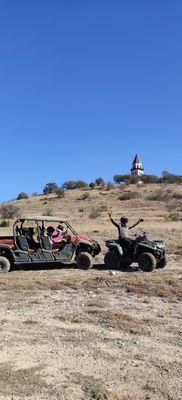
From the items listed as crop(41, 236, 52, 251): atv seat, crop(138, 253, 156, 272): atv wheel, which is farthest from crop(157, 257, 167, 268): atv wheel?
crop(41, 236, 52, 251): atv seat

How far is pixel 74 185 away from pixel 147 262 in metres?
45.7

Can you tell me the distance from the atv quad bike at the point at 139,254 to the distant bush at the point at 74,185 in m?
43.6

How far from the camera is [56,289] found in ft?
38.5

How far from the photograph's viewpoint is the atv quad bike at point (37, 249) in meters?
14.3

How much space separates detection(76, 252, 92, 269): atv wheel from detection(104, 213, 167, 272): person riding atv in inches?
19.9

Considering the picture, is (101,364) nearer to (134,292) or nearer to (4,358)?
(4,358)

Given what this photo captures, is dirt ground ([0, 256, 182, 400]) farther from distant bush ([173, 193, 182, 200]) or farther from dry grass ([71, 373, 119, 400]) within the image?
distant bush ([173, 193, 182, 200])

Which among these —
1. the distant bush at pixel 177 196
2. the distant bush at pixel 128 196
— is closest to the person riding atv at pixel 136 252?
the distant bush at pixel 177 196

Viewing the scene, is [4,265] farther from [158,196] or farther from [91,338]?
[158,196]

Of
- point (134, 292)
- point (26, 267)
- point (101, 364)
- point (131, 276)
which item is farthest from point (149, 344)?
point (26, 267)

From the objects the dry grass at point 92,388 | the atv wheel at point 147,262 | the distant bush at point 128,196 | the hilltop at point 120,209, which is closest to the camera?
the dry grass at point 92,388

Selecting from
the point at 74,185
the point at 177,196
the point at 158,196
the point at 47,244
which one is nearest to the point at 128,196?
the point at 158,196

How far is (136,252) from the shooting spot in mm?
14430

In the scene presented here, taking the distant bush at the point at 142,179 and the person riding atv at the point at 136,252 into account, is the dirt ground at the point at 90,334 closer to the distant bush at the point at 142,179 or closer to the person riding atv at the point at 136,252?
the person riding atv at the point at 136,252
